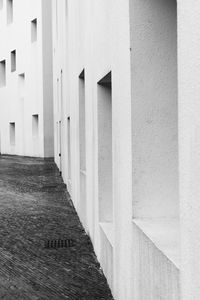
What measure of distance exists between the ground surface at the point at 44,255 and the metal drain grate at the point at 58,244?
6 centimetres

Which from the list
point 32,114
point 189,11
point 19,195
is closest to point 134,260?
point 189,11

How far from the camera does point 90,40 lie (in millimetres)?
6516

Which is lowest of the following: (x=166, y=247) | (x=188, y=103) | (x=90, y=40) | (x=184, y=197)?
(x=166, y=247)

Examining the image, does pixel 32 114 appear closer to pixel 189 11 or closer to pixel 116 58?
pixel 116 58

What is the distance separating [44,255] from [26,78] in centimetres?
2319

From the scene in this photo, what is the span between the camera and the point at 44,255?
641 centimetres

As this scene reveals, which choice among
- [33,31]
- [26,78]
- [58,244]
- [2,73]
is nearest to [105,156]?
[58,244]

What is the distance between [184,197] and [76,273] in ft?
11.3

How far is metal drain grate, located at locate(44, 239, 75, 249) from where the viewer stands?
22.5ft

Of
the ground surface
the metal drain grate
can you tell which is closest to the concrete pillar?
the ground surface

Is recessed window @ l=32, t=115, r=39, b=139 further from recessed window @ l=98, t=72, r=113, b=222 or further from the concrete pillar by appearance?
the concrete pillar

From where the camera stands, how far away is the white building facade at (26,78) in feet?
86.5

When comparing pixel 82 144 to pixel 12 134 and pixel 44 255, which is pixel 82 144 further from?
pixel 12 134

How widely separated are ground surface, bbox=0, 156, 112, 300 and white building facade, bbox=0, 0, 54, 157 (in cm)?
1505
